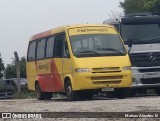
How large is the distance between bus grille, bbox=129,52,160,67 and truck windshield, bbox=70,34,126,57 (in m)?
1.87

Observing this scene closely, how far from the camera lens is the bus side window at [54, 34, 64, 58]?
2109 cm

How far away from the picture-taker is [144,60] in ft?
74.0

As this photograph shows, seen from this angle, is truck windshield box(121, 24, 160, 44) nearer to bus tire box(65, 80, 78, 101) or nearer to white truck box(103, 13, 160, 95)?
white truck box(103, 13, 160, 95)

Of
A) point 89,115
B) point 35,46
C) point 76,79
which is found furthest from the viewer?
point 35,46

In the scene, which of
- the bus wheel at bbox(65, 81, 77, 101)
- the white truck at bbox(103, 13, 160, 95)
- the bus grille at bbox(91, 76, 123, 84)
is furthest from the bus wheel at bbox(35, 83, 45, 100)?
the bus grille at bbox(91, 76, 123, 84)

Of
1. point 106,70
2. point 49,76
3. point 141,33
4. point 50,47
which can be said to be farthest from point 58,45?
point 141,33

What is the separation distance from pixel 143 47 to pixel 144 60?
55 centimetres

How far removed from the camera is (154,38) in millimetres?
22359

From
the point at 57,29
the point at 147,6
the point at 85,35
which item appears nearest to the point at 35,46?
the point at 57,29

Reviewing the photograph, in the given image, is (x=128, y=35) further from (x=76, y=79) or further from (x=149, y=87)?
(x=76, y=79)

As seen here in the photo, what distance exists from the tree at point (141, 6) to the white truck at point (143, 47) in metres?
27.8

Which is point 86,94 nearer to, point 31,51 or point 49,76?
point 49,76

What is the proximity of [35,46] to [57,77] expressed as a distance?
3507 millimetres

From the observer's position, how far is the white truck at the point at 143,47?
22250mm
